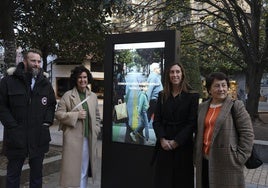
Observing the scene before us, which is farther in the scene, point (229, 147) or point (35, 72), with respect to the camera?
point (35, 72)

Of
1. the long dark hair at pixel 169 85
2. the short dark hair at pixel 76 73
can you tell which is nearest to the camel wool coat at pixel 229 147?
the long dark hair at pixel 169 85

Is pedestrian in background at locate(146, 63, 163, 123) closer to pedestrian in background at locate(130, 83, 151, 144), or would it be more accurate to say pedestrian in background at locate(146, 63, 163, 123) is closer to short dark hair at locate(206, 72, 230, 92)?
pedestrian in background at locate(130, 83, 151, 144)

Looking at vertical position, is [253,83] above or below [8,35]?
below

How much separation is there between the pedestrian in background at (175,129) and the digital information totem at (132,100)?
598mm

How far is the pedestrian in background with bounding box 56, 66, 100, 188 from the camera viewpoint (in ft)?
15.8

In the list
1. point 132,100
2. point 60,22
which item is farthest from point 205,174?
point 60,22

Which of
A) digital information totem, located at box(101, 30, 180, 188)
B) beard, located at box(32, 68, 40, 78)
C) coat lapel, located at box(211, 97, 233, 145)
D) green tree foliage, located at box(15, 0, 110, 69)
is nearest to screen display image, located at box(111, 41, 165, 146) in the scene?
digital information totem, located at box(101, 30, 180, 188)

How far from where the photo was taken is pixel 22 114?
4406mm

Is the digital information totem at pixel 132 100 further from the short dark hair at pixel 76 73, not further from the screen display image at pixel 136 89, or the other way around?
the short dark hair at pixel 76 73

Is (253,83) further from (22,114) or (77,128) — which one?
(22,114)

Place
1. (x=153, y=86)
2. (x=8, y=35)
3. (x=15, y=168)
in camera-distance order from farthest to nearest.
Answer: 1. (x=8, y=35)
2. (x=153, y=86)
3. (x=15, y=168)

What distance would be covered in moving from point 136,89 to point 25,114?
144cm

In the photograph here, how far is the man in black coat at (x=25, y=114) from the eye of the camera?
14.3 ft

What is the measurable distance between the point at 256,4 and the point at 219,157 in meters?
10.9
